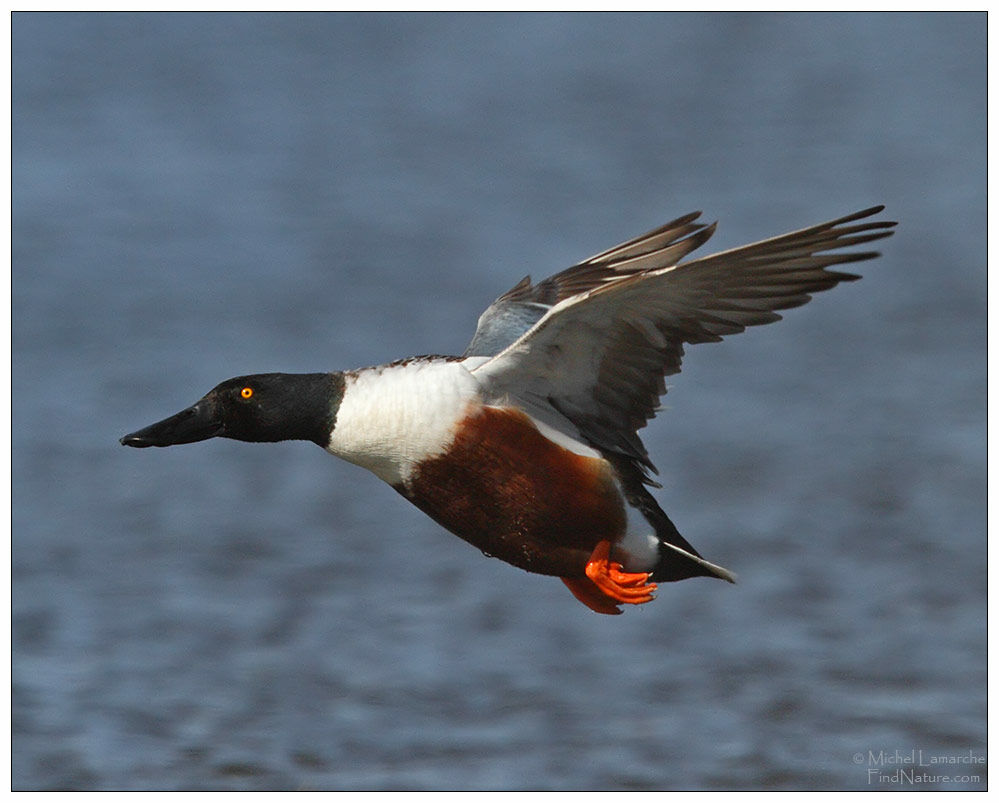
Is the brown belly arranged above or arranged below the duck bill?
below

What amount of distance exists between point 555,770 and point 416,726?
71cm

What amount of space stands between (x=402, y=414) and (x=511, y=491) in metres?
0.35

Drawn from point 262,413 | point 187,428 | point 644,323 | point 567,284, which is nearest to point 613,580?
point 644,323

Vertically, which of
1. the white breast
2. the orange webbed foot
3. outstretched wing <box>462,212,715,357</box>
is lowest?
the orange webbed foot

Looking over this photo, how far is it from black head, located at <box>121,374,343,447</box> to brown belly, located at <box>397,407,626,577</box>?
12.4 inches

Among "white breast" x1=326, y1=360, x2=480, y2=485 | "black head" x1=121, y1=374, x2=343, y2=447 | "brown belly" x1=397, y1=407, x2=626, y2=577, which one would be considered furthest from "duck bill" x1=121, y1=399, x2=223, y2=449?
"brown belly" x1=397, y1=407, x2=626, y2=577

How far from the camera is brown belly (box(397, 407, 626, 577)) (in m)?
4.66

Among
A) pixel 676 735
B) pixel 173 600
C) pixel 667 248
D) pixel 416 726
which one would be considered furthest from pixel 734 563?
pixel 667 248

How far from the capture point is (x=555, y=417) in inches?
191

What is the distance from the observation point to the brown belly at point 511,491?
4660 millimetres

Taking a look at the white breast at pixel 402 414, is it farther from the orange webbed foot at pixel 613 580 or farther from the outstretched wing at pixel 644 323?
the orange webbed foot at pixel 613 580

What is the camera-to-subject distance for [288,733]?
340 inches

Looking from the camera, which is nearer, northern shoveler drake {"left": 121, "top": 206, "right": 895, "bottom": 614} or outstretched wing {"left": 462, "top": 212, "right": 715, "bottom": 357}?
northern shoveler drake {"left": 121, "top": 206, "right": 895, "bottom": 614}

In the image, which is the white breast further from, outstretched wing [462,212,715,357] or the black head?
outstretched wing [462,212,715,357]
